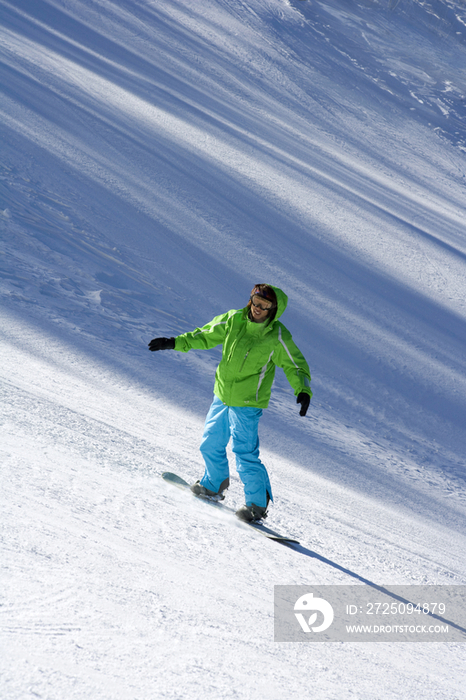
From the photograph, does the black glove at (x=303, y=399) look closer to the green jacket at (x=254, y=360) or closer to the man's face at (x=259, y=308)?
the green jacket at (x=254, y=360)

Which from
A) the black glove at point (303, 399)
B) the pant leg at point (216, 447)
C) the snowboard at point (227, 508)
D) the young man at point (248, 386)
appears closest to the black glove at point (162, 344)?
the young man at point (248, 386)

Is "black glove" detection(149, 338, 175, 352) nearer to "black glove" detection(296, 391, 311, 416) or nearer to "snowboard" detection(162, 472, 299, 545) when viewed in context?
"snowboard" detection(162, 472, 299, 545)

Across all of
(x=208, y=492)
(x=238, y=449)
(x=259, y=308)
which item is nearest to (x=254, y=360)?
(x=259, y=308)

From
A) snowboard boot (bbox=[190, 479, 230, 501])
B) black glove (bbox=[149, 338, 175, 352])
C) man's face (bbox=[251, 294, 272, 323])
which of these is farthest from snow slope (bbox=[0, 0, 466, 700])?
man's face (bbox=[251, 294, 272, 323])

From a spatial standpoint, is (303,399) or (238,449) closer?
(303,399)

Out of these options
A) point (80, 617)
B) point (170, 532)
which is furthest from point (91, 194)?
point (80, 617)

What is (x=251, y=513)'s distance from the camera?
3318 mm

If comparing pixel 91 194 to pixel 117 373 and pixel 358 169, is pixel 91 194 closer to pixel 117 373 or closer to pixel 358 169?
pixel 117 373

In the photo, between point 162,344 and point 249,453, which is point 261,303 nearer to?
point 162,344

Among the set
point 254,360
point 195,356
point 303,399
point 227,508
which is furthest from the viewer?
point 195,356

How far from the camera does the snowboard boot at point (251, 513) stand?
130 inches

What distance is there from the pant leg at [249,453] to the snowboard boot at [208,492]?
161mm

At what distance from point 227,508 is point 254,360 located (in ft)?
3.21

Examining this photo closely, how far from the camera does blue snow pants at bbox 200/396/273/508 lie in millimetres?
3406
